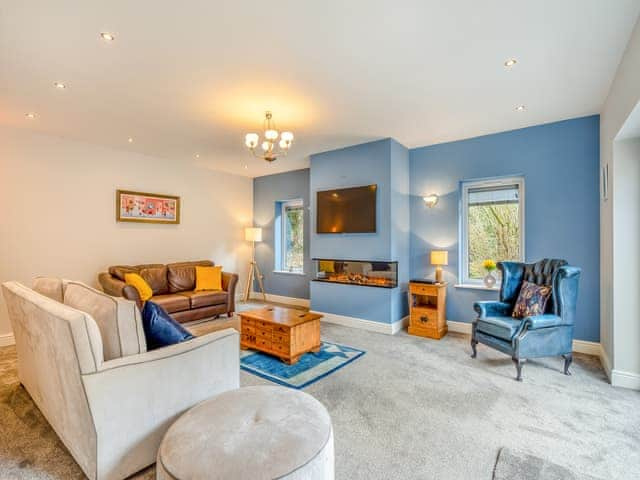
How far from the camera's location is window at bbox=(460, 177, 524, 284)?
4199 millimetres

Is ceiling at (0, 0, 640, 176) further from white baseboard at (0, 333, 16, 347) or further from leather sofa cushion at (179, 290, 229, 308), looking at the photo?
white baseboard at (0, 333, 16, 347)

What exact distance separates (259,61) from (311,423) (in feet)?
8.48

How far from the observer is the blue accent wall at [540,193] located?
367 cm

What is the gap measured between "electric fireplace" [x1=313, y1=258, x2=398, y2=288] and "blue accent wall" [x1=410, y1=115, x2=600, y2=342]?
57 centimetres

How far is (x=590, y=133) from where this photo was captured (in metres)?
3.66

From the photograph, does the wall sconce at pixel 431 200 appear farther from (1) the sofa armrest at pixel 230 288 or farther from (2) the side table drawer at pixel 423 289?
(1) the sofa armrest at pixel 230 288

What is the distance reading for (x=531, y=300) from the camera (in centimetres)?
334

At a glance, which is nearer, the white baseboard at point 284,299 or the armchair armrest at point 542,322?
the armchair armrest at point 542,322

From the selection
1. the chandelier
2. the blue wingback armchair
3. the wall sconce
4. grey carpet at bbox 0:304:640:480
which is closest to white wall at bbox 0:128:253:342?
grey carpet at bbox 0:304:640:480

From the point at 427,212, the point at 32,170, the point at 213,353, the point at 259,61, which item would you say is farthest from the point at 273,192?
the point at 213,353

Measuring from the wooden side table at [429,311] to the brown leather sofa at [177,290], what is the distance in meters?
2.93

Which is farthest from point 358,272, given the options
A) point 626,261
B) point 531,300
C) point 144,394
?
point 144,394

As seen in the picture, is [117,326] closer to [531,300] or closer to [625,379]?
[531,300]

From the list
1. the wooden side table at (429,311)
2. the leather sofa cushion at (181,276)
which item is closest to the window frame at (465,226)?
the wooden side table at (429,311)
